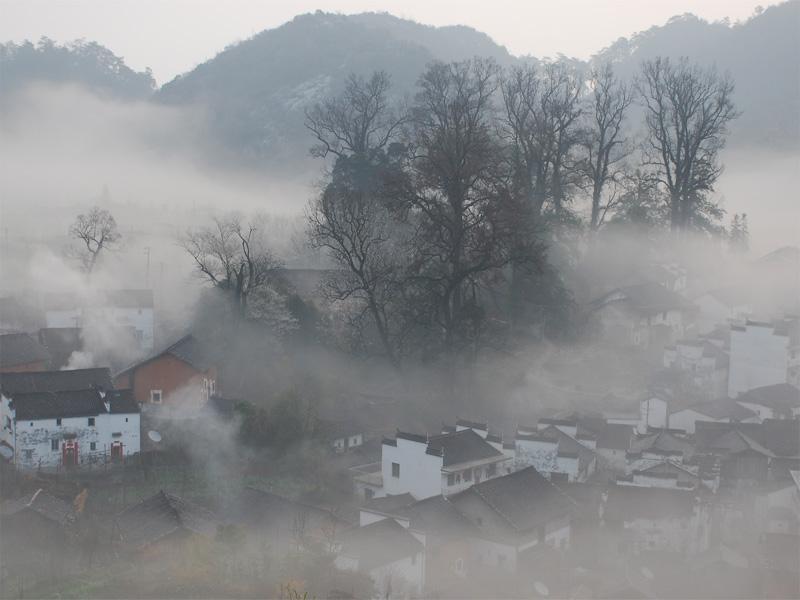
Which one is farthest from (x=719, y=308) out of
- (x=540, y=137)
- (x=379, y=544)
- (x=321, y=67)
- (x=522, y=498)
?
(x=321, y=67)

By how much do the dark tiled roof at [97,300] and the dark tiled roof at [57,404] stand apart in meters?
6.81

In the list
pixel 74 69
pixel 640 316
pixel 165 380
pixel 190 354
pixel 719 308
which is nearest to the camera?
pixel 165 380

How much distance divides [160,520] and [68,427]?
371cm

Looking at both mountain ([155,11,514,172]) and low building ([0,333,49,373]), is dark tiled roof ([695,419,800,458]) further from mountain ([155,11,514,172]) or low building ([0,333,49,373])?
mountain ([155,11,514,172])

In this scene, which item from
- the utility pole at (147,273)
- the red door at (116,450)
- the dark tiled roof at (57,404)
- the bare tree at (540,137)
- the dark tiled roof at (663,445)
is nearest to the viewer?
the dark tiled roof at (57,404)

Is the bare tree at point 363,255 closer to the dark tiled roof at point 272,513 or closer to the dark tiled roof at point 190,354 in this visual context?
the dark tiled roof at point 190,354

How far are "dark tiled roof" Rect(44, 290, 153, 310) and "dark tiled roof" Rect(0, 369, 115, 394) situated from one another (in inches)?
217

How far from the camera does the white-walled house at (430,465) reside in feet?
46.9

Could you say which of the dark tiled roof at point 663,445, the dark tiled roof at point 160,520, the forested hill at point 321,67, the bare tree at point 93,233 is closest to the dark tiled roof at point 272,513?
the dark tiled roof at point 160,520

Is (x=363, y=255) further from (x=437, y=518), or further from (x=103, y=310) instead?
(x=103, y=310)

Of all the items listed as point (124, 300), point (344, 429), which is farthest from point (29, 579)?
point (124, 300)

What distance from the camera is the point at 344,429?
16859 millimetres

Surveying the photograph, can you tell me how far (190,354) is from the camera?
17203 millimetres

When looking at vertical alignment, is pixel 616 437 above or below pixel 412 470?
above
